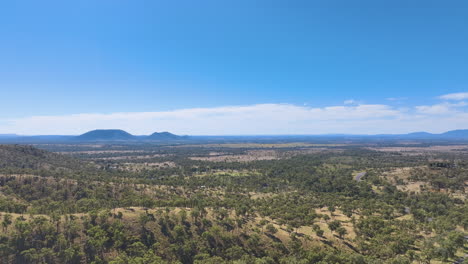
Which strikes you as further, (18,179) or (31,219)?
(18,179)

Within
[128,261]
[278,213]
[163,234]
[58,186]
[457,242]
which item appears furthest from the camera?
[58,186]

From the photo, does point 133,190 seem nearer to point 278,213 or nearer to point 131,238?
point 131,238

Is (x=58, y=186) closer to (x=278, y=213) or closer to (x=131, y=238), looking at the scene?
(x=131, y=238)

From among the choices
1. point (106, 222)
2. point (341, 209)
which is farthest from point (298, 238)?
point (106, 222)

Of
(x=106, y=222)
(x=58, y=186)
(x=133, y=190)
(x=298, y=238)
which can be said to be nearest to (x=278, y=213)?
(x=298, y=238)

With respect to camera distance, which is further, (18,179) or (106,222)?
(18,179)

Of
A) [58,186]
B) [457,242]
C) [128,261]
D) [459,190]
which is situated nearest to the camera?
[128,261]

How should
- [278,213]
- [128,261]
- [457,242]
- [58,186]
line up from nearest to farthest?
[128,261], [457,242], [278,213], [58,186]

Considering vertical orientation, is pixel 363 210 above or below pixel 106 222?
below

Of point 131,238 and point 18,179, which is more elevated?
point 18,179
